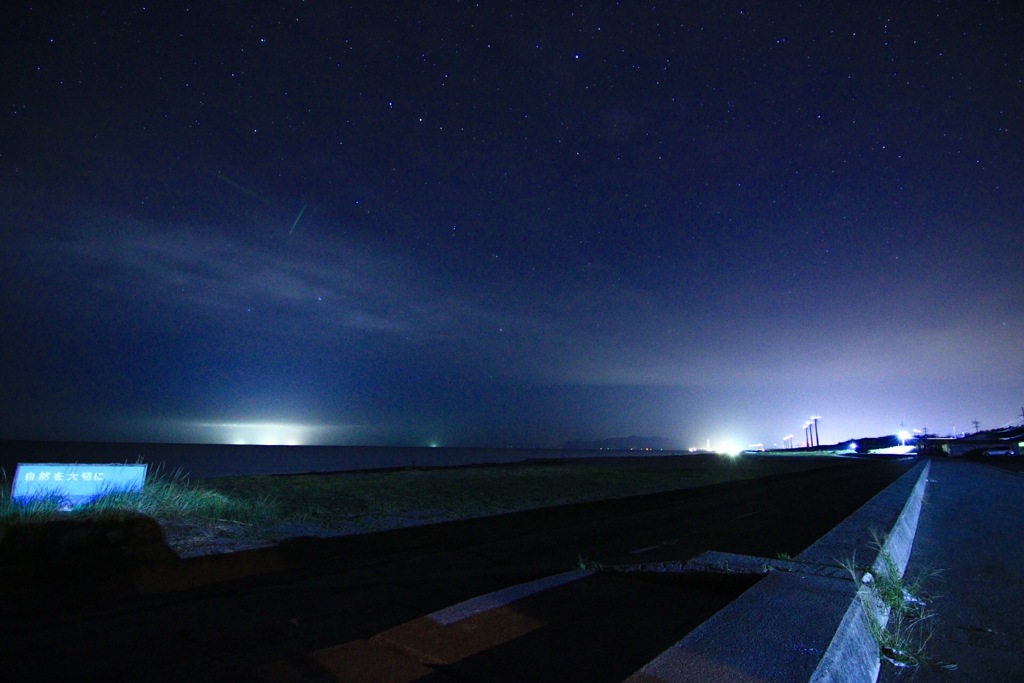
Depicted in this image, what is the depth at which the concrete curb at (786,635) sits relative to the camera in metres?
2.44

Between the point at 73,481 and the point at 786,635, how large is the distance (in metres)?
10.3

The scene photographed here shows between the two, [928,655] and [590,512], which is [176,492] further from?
[928,655]

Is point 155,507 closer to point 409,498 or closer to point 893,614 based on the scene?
point 409,498

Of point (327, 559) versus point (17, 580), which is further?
point (327, 559)

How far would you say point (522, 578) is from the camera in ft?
19.6

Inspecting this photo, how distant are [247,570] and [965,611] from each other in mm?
7394

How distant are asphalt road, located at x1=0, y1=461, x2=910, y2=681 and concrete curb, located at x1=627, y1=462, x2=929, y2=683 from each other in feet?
1.81

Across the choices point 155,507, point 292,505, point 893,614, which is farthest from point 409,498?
point 893,614

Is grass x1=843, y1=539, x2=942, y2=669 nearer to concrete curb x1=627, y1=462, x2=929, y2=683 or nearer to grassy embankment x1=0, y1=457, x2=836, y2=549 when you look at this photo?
concrete curb x1=627, y1=462, x2=929, y2=683

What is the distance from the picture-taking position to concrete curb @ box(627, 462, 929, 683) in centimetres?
244

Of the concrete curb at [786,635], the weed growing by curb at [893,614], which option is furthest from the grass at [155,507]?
the weed growing by curb at [893,614]

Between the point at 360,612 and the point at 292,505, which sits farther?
the point at 292,505

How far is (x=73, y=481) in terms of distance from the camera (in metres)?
8.62

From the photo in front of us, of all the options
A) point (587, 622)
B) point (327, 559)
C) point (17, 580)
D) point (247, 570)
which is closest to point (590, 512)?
point (327, 559)
